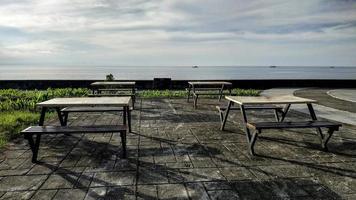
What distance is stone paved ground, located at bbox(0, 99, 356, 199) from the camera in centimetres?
352

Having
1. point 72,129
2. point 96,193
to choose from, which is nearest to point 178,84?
point 72,129

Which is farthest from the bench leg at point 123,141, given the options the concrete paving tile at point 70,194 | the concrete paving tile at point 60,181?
the concrete paving tile at point 70,194

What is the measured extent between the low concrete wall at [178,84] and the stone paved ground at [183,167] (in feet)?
36.9

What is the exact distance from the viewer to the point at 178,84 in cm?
1784

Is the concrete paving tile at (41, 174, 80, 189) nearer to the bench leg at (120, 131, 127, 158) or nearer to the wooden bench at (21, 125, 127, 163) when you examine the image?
the wooden bench at (21, 125, 127, 163)

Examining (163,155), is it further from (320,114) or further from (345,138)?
(320,114)

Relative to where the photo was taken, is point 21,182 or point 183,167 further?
point 183,167

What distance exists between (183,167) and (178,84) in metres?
13.7

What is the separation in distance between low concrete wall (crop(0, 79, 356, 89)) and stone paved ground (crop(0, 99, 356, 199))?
11242 mm

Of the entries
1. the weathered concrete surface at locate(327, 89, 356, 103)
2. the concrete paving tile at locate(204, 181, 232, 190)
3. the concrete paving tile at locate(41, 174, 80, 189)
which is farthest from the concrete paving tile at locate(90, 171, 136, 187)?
the weathered concrete surface at locate(327, 89, 356, 103)

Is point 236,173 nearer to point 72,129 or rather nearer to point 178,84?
point 72,129

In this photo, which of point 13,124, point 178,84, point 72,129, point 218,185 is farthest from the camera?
point 178,84

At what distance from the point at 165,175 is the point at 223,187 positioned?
824 millimetres

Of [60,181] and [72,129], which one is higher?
[72,129]
